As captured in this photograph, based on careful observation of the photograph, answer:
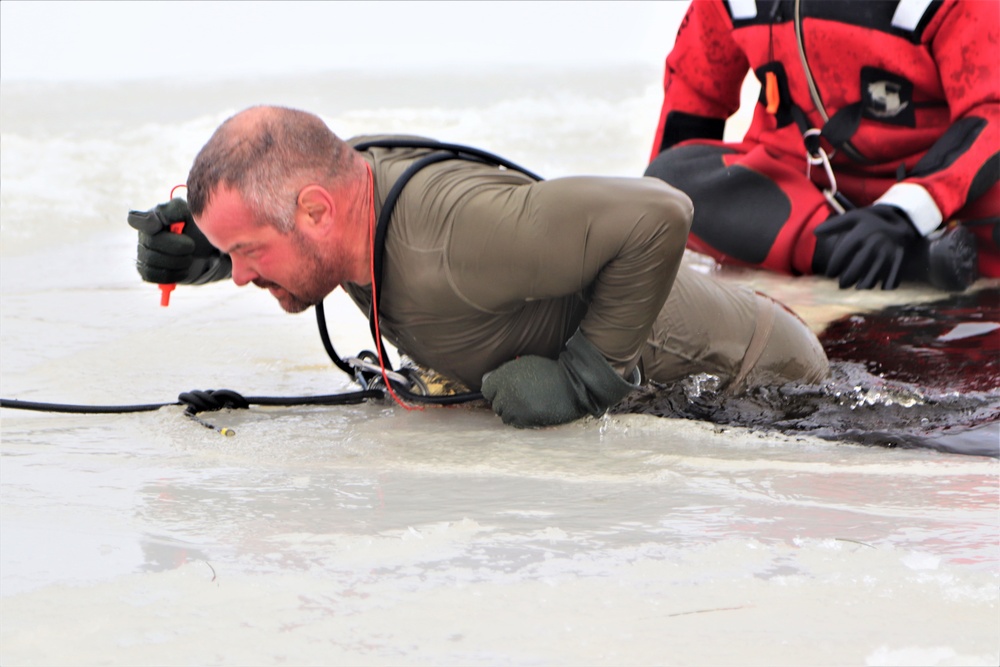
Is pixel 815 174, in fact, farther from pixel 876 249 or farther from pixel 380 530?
pixel 380 530

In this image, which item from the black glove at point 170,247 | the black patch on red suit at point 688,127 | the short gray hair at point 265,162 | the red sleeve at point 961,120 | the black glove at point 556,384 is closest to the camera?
the short gray hair at point 265,162

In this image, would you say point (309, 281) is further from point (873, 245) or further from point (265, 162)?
point (873, 245)

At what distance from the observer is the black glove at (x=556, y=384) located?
5.92ft

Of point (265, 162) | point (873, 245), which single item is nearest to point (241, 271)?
point (265, 162)

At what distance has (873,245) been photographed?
9.37ft

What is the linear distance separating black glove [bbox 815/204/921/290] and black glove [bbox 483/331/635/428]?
126cm

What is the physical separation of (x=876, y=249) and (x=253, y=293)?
153 cm

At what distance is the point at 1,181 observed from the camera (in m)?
3.99

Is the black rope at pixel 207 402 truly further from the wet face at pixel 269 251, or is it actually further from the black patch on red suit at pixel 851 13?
the black patch on red suit at pixel 851 13

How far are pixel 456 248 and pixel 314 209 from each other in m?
0.21

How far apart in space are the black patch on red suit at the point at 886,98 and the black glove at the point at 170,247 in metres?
1.73

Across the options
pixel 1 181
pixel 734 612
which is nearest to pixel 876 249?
pixel 734 612

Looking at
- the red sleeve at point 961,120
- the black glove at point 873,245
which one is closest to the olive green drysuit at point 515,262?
the black glove at point 873,245

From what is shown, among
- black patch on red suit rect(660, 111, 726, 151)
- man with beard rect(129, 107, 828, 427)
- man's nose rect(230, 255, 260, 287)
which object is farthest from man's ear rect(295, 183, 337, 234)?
black patch on red suit rect(660, 111, 726, 151)
